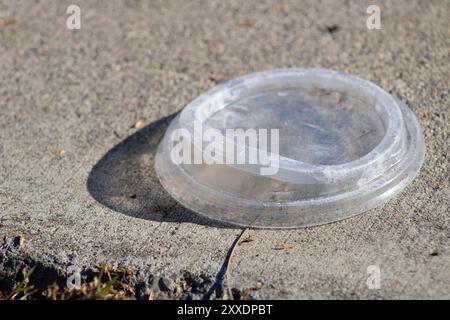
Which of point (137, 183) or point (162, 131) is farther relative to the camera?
point (162, 131)

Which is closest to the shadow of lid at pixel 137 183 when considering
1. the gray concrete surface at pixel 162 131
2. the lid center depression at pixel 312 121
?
the gray concrete surface at pixel 162 131

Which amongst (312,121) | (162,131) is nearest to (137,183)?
(162,131)

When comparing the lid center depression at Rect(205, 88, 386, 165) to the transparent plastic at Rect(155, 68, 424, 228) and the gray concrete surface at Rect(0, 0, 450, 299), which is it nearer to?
the transparent plastic at Rect(155, 68, 424, 228)

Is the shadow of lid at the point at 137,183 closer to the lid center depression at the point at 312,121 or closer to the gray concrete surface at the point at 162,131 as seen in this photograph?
the gray concrete surface at the point at 162,131

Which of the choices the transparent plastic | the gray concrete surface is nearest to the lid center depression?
the transparent plastic

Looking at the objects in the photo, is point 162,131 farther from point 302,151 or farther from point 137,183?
point 302,151
